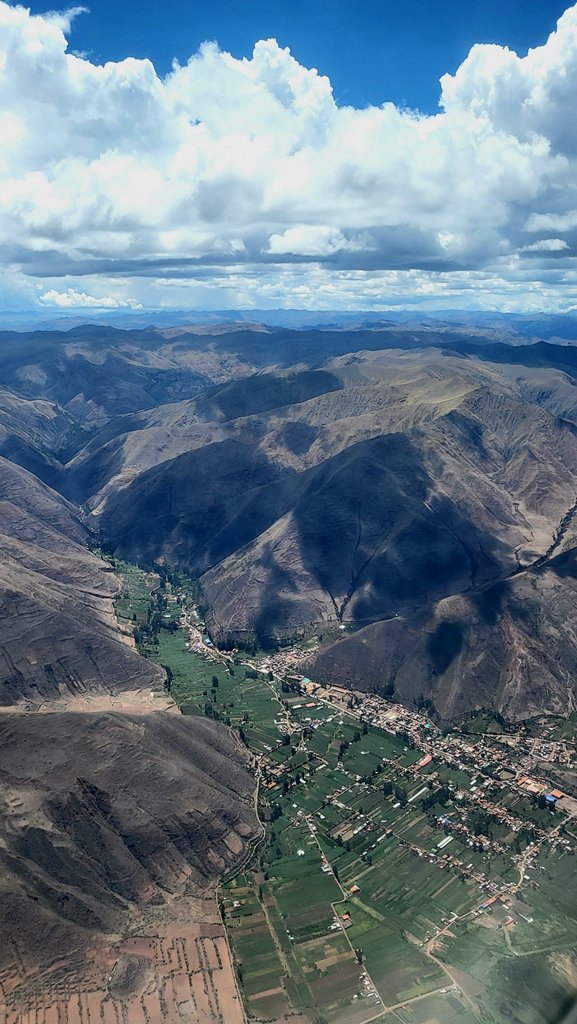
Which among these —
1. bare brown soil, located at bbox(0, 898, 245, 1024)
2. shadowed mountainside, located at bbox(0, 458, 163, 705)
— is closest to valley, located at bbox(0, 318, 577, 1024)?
bare brown soil, located at bbox(0, 898, 245, 1024)

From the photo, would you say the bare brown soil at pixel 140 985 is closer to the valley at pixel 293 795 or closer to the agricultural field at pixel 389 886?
the valley at pixel 293 795

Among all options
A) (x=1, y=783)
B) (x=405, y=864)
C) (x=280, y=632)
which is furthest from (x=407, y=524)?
(x=1, y=783)

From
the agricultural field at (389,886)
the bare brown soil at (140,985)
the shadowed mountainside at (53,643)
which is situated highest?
the shadowed mountainside at (53,643)

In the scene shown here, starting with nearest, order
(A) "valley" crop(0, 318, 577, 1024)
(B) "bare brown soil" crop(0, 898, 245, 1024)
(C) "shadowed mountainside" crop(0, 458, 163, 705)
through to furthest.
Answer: (B) "bare brown soil" crop(0, 898, 245, 1024), (A) "valley" crop(0, 318, 577, 1024), (C) "shadowed mountainside" crop(0, 458, 163, 705)

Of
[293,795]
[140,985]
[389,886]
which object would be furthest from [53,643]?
[389,886]

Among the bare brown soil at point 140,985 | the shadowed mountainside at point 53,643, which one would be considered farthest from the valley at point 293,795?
the shadowed mountainside at point 53,643

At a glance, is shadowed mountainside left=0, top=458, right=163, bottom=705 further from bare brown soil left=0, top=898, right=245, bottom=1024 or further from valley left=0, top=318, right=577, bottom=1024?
bare brown soil left=0, top=898, right=245, bottom=1024

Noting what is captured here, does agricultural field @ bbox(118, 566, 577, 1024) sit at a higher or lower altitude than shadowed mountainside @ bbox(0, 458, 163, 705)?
lower

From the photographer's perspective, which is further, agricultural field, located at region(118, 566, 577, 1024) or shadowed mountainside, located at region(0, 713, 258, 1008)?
shadowed mountainside, located at region(0, 713, 258, 1008)

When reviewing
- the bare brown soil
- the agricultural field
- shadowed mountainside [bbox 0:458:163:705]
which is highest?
shadowed mountainside [bbox 0:458:163:705]
